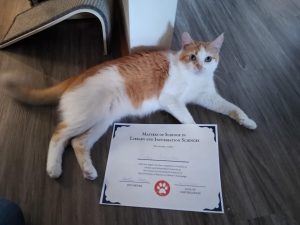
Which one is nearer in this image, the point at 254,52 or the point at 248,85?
the point at 248,85

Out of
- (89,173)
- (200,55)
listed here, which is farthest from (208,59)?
(89,173)

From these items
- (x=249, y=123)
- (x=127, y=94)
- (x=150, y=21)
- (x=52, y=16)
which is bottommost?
(x=249, y=123)

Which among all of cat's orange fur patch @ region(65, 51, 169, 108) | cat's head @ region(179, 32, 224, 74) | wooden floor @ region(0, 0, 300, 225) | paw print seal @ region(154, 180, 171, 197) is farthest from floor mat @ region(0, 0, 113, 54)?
paw print seal @ region(154, 180, 171, 197)

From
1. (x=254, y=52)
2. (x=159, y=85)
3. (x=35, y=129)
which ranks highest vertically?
(x=254, y=52)

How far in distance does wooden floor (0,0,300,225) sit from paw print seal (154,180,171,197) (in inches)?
3.1

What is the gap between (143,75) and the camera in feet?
4.16

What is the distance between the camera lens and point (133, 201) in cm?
107

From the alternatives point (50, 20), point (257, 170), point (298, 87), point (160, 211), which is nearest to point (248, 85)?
point (298, 87)

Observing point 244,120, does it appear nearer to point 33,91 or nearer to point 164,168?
point 164,168

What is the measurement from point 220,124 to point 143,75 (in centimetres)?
45

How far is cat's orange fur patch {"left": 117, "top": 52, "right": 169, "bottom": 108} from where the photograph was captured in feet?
4.10

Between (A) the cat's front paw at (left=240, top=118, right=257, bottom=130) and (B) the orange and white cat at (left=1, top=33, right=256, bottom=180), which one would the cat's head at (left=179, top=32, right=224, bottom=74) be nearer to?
(B) the orange and white cat at (left=1, top=33, right=256, bottom=180)

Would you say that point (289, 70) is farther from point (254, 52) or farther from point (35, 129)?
point (35, 129)

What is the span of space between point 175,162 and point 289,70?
0.92 metres
